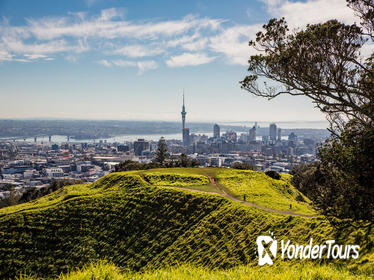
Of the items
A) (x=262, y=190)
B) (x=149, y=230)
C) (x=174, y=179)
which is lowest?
(x=149, y=230)

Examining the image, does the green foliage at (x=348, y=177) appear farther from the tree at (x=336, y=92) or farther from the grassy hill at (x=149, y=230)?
the grassy hill at (x=149, y=230)

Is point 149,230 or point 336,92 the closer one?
point 336,92

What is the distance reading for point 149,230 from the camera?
20.7 m

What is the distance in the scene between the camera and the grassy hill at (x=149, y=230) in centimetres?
1686

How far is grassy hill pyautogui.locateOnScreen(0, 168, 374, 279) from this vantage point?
55.3 ft

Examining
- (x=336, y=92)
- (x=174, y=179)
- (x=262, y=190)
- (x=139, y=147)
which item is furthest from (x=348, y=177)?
(x=139, y=147)

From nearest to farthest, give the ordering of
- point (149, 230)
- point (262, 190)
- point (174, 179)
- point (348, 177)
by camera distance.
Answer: point (348, 177) → point (149, 230) → point (262, 190) → point (174, 179)

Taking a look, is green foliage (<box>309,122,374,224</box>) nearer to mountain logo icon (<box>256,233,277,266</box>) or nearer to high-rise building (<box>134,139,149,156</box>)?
mountain logo icon (<box>256,233,277,266</box>)

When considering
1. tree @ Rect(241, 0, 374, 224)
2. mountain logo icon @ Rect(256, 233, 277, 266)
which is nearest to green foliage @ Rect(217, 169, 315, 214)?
mountain logo icon @ Rect(256, 233, 277, 266)

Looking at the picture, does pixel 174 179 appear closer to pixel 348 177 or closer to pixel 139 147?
pixel 348 177

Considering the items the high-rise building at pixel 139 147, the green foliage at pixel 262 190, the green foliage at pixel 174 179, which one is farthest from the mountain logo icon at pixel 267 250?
the high-rise building at pixel 139 147

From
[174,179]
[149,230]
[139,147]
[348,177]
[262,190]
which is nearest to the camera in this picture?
[348,177]

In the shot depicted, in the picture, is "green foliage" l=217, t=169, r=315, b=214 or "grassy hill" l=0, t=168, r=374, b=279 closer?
"grassy hill" l=0, t=168, r=374, b=279

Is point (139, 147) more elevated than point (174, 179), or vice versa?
point (174, 179)
